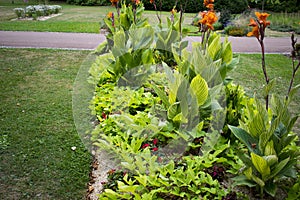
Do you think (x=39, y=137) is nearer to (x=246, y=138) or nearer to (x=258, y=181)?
(x=246, y=138)

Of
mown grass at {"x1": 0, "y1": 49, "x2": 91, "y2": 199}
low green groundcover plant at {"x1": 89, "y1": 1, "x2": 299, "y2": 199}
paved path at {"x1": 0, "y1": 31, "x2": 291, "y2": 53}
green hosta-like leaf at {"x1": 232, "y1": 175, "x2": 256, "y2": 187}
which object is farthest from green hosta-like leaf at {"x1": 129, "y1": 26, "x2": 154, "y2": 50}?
paved path at {"x1": 0, "y1": 31, "x2": 291, "y2": 53}

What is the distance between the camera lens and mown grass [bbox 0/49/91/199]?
2535 millimetres

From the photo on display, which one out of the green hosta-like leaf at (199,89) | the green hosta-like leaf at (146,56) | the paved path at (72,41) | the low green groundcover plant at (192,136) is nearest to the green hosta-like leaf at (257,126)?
the low green groundcover plant at (192,136)

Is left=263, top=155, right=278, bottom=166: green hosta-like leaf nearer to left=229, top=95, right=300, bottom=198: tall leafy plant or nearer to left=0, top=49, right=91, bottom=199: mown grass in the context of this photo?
left=229, top=95, right=300, bottom=198: tall leafy plant

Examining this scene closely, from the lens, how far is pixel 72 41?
24.5 feet

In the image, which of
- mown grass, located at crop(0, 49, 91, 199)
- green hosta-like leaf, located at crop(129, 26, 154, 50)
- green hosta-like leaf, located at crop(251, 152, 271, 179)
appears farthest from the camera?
green hosta-like leaf, located at crop(129, 26, 154, 50)

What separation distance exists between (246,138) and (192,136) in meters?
0.50

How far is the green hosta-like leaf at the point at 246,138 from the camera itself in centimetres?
202

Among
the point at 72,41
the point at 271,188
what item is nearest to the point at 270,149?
the point at 271,188

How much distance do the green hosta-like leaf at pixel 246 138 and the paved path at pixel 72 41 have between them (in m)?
5.18

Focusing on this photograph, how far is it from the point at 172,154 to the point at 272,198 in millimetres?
752

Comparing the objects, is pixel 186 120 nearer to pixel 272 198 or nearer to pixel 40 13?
pixel 272 198

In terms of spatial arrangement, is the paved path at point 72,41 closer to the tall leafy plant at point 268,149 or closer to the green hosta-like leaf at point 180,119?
the green hosta-like leaf at point 180,119

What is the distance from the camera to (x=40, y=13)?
11555 millimetres
